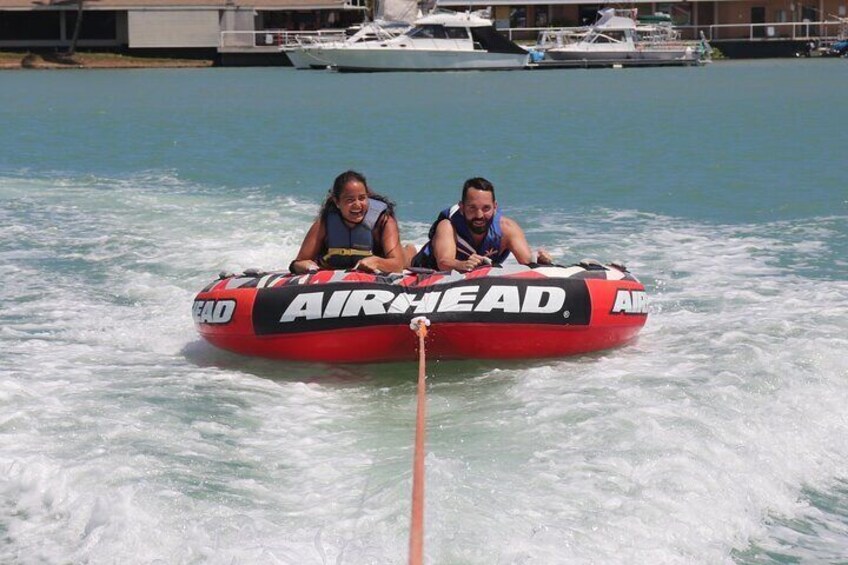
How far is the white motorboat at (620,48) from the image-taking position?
56219mm

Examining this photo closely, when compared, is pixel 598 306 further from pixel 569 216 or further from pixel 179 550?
pixel 569 216

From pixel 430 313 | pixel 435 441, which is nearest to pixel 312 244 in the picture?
pixel 430 313

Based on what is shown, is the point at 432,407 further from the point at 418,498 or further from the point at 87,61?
the point at 87,61

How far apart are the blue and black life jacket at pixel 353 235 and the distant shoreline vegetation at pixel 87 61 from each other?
176 feet

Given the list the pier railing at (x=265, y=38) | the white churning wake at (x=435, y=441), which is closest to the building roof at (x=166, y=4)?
the pier railing at (x=265, y=38)

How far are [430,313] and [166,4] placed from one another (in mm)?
56933

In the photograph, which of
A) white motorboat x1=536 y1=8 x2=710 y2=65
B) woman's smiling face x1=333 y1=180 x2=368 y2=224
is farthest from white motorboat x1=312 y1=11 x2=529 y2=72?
woman's smiling face x1=333 y1=180 x2=368 y2=224

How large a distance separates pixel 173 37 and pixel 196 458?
189 ft

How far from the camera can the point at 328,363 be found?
27.2ft

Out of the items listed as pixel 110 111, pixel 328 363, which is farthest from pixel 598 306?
pixel 110 111

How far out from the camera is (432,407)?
7465 millimetres

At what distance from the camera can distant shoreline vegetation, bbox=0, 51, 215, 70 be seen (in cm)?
5972

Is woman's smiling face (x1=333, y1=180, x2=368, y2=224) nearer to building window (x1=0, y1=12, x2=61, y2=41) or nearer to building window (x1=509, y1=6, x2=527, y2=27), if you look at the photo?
building window (x1=0, y1=12, x2=61, y2=41)

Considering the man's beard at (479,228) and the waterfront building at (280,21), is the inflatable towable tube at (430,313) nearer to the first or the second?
the man's beard at (479,228)
